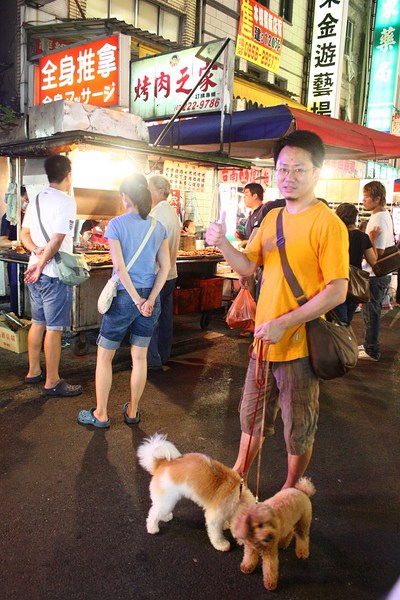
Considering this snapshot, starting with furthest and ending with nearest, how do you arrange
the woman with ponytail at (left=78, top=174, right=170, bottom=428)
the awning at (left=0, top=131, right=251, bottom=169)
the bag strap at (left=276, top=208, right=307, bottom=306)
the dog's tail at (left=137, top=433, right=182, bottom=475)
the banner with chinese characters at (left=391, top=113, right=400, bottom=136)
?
the banner with chinese characters at (left=391, top=113, right=400, bottom=136) → the awning at (left=0, top=131, right=251, bottom=169) → the woman with ponytail at (left=78, top=174, right=170, bottom=428) → the dog's tail at (left=137, top=433, right=182, bottom=475) → the bag strap at (left=276, top=208, right=307, bottom=306)

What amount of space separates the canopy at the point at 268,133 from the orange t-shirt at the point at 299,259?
5.60 m

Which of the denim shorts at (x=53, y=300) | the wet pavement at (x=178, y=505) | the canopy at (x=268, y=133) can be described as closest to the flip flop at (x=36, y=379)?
the wet pavement at (x=178, y=505)

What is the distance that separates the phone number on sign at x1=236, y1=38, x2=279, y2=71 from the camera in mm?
12914

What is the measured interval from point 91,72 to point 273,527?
790 cm

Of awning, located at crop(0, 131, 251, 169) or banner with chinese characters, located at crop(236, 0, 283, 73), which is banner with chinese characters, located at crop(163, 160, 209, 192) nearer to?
awning, located at crop(0, 131, 251, 169)

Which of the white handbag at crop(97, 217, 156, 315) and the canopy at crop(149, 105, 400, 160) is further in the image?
the canopy at crop(149, 105, 400, 160)

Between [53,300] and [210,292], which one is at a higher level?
[53,300]

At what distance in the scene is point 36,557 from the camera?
9.28ft

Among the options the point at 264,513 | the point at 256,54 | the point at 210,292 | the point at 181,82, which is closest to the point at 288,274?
the point at 264,513

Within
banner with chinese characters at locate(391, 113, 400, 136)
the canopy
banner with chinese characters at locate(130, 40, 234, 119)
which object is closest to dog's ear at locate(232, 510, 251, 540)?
the canopy

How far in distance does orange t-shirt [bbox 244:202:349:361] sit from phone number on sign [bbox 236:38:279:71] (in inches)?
457

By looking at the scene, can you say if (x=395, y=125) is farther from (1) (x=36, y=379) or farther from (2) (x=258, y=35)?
(1) (x=36, y=379)

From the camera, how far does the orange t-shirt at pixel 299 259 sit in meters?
2.64

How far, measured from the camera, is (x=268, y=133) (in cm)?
818
